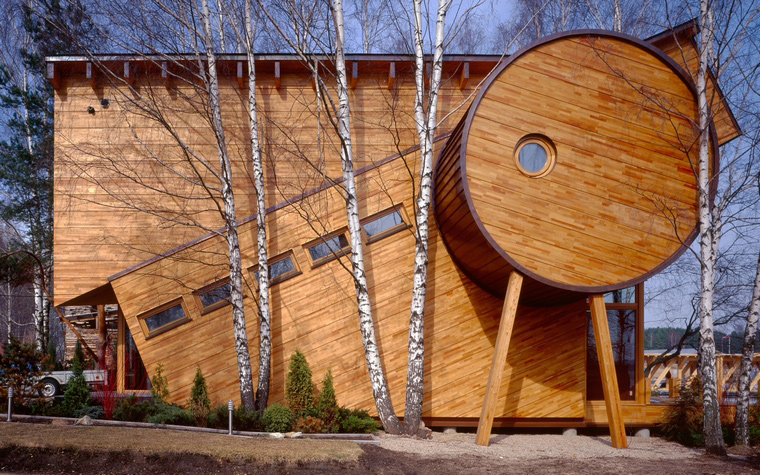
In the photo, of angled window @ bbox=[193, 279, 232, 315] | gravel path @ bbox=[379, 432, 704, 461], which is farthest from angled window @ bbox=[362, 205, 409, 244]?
gravel path @ bbox=[379, 432, 704, 461]

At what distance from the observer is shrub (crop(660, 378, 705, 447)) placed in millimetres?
10789

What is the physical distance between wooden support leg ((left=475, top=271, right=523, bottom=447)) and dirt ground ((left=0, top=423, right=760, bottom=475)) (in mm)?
333

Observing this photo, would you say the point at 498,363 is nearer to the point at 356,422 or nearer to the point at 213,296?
the point at 356,422

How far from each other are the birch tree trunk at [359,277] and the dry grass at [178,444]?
5.40 feet

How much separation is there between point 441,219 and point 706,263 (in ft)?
15.5

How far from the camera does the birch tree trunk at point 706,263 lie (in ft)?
30.1

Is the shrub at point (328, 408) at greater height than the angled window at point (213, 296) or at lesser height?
lesser

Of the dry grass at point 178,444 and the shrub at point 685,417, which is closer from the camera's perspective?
the dry grass at point 178,444

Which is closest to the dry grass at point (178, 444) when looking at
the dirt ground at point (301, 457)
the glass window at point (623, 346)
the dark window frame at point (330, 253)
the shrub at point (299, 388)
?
the dirt ground at point (301, 457)

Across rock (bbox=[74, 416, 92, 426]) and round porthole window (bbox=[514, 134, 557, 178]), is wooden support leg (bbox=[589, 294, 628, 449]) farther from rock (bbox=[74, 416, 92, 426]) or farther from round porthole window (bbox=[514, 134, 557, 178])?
rock (bbox=[74, 416, 92, 426])

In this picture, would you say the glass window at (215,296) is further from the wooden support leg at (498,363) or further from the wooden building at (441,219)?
the wooden support leg at (498,363)

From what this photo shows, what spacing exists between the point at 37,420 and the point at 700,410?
41.0 feet

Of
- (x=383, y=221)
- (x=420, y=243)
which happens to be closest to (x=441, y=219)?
(x=420, y=243)

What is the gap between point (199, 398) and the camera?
1054 centimetres
